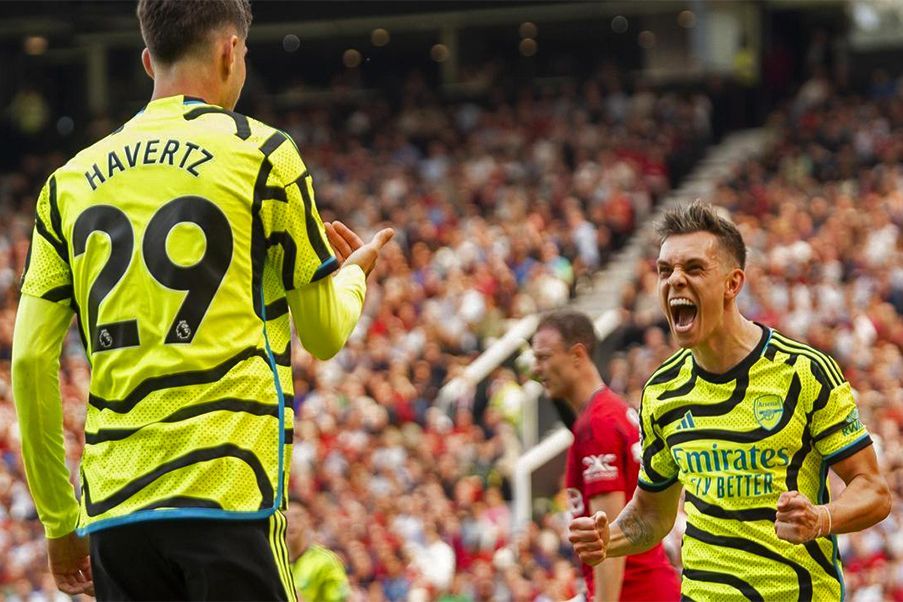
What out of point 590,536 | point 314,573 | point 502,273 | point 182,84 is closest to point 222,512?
point 182,84

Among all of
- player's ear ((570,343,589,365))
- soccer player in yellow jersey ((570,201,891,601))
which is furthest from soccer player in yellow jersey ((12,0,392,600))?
player's ear ((570,343,589,365))

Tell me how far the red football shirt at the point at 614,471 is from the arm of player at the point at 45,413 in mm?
2818

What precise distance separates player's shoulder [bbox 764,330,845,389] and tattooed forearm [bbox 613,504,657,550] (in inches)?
27.2

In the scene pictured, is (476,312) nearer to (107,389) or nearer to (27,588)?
(27,588)

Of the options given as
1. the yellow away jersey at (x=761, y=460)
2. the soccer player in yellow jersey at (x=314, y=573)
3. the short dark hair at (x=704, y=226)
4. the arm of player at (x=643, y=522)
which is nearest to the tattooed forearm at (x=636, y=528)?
the arm of player at (x=643, y=522)

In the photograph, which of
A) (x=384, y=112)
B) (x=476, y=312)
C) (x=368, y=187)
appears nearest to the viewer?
(x=476, y=312)

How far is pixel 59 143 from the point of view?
32.0 meters

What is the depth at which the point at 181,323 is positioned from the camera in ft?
12.7

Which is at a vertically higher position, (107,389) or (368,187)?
(368,187)

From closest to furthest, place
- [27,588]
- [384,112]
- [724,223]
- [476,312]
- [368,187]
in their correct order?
[724,223] < [27,588] < [476,312] < [368,187] < [384,112]

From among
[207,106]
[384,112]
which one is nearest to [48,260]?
[207,106]

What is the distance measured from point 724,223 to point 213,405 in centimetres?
203

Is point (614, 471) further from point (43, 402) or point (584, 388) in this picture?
point (43, 402)

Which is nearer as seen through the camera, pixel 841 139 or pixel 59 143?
pixel 841 139
